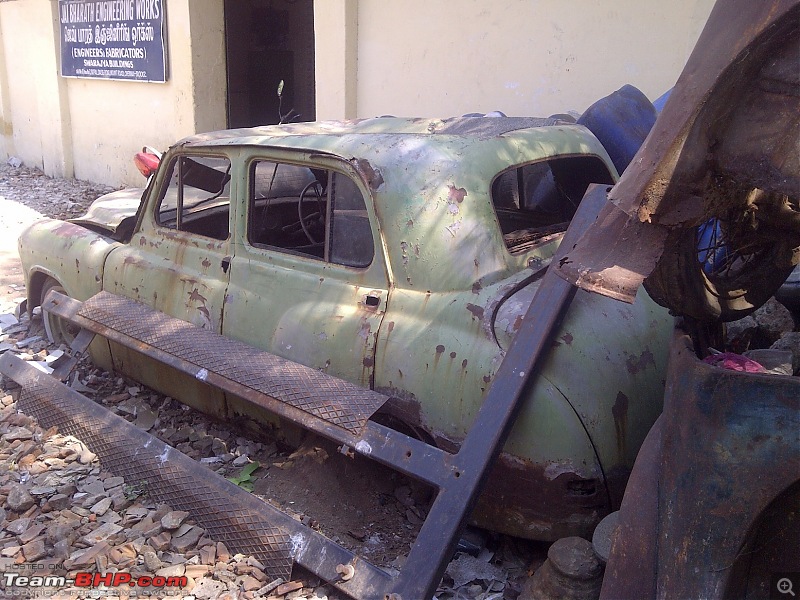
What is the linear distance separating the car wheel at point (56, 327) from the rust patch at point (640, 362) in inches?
145

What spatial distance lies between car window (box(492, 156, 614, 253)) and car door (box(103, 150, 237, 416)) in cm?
140

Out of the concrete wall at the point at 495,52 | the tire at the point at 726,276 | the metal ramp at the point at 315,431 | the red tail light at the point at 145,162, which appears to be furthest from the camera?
the red tail light at the point at 145,162

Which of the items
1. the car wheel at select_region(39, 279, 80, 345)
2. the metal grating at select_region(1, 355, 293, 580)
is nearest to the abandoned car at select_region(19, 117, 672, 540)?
the metal grating at select_region(1, 355, 293, 580)

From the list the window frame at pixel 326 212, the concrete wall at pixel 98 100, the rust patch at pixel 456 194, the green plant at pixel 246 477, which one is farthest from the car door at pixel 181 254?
the concrete wall at pixel 98 100

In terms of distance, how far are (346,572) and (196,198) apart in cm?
249

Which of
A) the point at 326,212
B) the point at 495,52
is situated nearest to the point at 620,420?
the point at 326,212

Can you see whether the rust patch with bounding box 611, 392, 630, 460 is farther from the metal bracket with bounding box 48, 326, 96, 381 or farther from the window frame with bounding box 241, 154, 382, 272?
the metal bracket with bounding box 48, 326, 96, 381

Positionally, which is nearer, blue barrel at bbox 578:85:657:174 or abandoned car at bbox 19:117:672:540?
abandoned car at bbox 19:117:672:540

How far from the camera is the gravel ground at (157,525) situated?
2746mm

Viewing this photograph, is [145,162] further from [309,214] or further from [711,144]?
[711,144]

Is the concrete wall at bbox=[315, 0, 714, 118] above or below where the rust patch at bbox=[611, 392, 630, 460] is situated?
above

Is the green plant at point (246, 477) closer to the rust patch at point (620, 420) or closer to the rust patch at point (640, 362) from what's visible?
the rust patch at point (620, 420)

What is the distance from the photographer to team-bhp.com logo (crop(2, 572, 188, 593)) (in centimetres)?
275

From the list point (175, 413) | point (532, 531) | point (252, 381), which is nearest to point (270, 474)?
point (252, 381)
